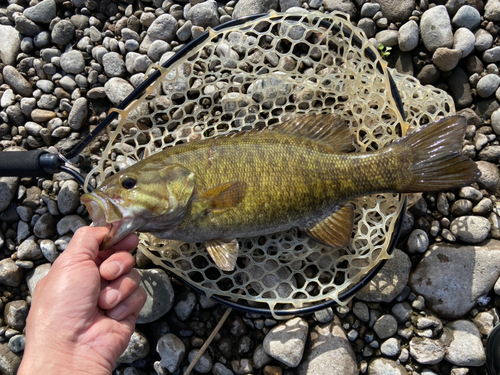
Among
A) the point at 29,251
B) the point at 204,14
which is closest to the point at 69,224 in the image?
the point at 29,251

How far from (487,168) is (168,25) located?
164 inches

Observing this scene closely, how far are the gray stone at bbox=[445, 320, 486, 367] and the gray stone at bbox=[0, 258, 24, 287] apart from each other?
4875 millimetres

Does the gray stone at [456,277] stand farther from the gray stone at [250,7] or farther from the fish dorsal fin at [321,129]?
the gray stone at [250,7]

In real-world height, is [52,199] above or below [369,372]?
above

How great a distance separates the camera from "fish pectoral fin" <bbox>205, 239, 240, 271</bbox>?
3.35m

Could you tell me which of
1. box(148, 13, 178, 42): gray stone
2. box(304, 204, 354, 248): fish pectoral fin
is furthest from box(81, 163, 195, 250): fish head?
box(148, 13, 178, 42): gray stone

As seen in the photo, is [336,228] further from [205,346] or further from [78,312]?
[78,312]

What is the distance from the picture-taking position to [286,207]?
3287mm

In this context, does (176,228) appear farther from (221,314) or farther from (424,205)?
(424,205)

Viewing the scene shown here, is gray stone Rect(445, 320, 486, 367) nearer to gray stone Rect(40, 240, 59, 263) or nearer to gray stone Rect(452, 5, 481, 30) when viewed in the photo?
gray stone Rect(452, 5, 481, 30)

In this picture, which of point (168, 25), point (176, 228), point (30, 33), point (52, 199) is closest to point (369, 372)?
point (176, 228)

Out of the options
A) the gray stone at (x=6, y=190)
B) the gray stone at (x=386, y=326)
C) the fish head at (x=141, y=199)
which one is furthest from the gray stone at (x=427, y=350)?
the gray stone at (x=6, y=190)

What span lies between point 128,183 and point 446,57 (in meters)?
3.82

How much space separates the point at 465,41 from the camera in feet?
13.7
